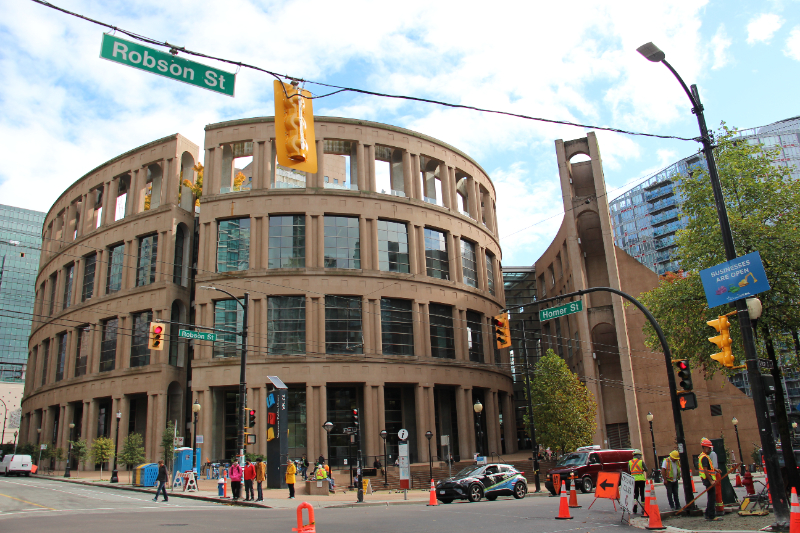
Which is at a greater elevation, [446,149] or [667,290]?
[446,149]

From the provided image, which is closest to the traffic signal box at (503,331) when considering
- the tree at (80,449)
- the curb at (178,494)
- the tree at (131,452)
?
the curb at (178,494)

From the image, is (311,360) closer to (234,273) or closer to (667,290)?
(234,273)

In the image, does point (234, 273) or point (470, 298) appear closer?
point (234, 273)

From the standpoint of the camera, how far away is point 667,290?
25.0m

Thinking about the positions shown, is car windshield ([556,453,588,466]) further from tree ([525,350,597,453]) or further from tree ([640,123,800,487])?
tree ([525,350,597,453])

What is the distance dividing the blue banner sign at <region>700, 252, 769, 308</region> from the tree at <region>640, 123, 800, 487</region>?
9106mm

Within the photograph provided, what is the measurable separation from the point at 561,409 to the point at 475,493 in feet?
60.4

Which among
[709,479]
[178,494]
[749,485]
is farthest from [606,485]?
[178,494]

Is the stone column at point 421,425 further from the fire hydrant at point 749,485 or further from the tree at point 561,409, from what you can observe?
the fire hydrant at point 749,485

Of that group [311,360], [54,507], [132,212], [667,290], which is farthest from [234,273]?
[667,290]

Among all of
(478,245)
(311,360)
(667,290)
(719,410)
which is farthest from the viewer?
(478,245)

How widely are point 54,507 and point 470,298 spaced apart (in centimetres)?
3457

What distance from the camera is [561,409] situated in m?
40.7

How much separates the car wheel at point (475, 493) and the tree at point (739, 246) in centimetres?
1002
